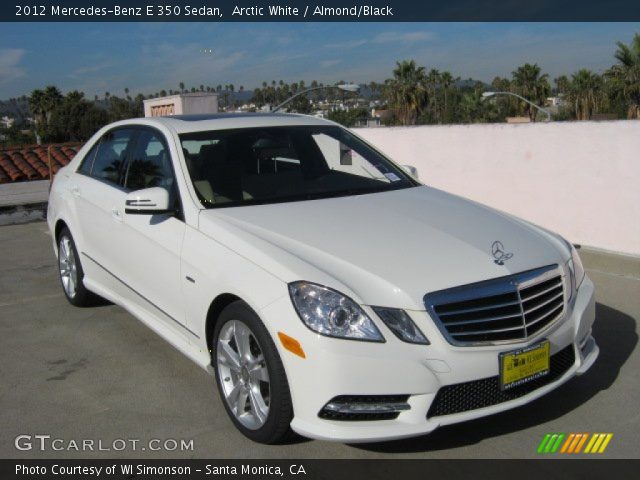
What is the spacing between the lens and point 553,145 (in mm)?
7805

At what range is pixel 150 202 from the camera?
13.4 ft

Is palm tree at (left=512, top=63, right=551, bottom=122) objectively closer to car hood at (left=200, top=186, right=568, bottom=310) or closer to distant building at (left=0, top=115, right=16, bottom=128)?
distant building at (left=0, top=115, right=16, bottom=128)

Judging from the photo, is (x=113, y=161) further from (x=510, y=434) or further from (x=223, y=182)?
(x=510, y=434)

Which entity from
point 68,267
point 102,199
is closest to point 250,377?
point 102,199

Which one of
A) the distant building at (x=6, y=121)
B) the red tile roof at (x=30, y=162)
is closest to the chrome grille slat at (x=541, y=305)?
the red tile roof at (x=30, y=162)

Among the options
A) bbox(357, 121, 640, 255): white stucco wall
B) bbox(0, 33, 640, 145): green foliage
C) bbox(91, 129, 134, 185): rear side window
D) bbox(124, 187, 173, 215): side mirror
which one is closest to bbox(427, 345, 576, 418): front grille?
bbox(124, 187, 173, 215): side mirror

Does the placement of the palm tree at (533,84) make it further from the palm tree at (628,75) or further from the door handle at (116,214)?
the door handle at (116,214)

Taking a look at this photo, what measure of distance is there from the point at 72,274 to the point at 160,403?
7.48 ft

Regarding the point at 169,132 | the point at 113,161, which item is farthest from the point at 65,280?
the point at 169,132

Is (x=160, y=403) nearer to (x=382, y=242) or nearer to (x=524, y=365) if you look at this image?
(x=382, y=242)

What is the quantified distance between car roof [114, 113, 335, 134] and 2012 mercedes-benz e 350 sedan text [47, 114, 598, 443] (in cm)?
2

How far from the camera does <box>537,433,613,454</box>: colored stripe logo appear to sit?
340 cm

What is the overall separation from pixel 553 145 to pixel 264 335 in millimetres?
5577
